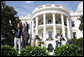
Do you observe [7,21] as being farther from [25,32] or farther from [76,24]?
[76,24]

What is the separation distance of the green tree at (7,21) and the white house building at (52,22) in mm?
7786

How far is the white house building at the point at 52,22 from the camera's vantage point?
39.2m

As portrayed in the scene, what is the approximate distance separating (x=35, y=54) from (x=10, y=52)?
115 centimetres

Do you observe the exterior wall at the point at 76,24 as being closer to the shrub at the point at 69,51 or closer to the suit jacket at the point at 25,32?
the suit jacket at the point at 25,32

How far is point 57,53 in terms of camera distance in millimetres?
8648

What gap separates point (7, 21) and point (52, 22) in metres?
15.2

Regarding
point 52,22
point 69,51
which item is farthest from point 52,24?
point 69,51

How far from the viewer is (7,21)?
2892cm

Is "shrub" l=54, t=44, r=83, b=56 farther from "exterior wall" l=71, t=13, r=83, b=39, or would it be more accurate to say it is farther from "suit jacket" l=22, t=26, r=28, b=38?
"exterior wall" l=71, t=13, r=83, b=39

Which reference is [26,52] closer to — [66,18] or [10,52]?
[10,52]

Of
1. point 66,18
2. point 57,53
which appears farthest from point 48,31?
point 57,53

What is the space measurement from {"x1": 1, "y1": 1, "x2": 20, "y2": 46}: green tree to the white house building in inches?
307

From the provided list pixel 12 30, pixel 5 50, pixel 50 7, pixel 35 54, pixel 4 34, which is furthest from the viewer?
pixel 50 7

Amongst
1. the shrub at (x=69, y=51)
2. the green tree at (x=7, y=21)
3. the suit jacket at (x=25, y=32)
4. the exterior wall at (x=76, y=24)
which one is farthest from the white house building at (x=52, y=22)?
the shrub at (x=69, y=51)
